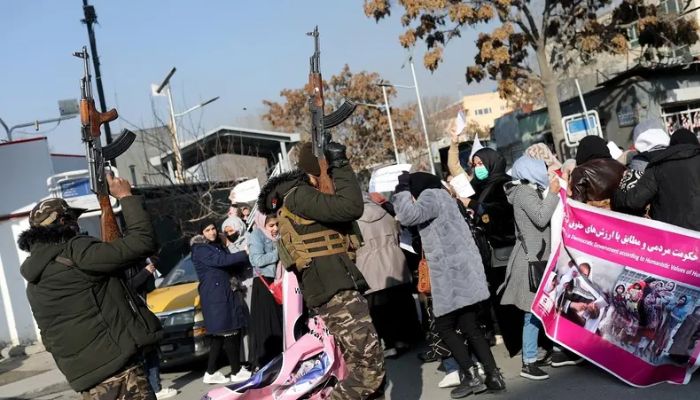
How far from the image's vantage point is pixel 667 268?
17.7 feet

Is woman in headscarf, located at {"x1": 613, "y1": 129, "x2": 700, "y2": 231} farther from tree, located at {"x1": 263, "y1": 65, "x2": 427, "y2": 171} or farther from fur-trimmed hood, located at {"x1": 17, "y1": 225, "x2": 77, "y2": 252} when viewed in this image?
tree, located at {"x1": 263, "y1": 65, "x2": 427, "y2": 171}

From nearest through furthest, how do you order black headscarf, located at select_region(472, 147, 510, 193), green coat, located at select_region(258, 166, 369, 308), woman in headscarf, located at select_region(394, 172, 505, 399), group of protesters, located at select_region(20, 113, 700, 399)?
group of protesters, located at select_region(20, 113, 700, 399) < green coat, located at select_region(258, 166, 369, 308) < woman in headscarf, located at select_region(394, 172, 505, 399) < black headscarf, located at select_region(472, 147, 510, 193)

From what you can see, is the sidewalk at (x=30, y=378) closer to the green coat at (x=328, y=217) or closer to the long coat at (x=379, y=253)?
the long coat at (x=379, y=253)

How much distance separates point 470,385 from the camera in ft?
19.6

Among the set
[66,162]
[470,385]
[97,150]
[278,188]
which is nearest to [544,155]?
[470,385]

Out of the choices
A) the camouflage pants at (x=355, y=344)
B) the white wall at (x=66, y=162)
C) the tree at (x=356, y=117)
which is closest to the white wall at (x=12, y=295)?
the white wall at (x=66, y=162)

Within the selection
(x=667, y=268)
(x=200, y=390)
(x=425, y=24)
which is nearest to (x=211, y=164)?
(x=425, y=24)

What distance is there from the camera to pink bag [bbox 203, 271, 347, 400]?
480cm

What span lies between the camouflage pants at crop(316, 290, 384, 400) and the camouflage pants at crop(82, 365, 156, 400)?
1.17 m

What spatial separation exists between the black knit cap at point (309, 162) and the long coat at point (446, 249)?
138 centimetres

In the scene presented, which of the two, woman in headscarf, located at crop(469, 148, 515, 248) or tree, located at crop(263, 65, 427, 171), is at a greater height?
tree, located at crop(263, 65, 427, 171)

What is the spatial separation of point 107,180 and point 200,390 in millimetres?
4615

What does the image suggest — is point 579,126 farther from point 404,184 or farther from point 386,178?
point 404,184

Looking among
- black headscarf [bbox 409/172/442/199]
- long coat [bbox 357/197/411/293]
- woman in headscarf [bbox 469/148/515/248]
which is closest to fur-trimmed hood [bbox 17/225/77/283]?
black headscarf [bbox 409/172/442/199]
